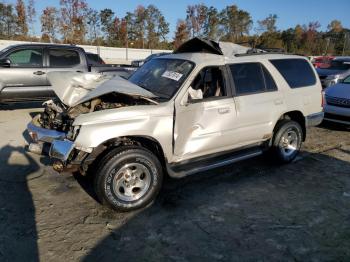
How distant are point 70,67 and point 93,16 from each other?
48.9m

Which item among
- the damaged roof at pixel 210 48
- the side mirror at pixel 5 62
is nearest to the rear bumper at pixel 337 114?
the damaged roof at pixel 210 48

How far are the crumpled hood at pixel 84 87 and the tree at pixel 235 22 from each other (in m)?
65.2

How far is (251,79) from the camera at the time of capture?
4.83m

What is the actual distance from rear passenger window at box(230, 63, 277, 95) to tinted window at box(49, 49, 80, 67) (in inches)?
232

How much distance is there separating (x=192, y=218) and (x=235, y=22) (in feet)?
229

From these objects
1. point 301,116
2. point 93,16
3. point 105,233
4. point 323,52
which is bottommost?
point 105,233

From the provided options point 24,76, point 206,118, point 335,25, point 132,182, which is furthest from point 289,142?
point 335,25

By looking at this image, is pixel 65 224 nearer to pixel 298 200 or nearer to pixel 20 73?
pixel 298 200

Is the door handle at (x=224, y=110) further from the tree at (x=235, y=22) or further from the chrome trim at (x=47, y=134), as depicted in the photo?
the tree at (x=235, y=22)

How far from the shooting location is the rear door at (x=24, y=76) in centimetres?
819

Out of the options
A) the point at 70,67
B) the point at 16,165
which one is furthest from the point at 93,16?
the point at 16,165

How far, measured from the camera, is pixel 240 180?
189 inches

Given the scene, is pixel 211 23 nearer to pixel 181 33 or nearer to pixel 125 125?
pixel 181 33

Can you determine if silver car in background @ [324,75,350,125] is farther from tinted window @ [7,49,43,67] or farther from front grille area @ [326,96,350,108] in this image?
tinted window @ [7,49,43,67]
